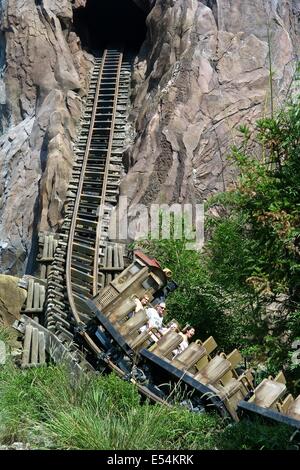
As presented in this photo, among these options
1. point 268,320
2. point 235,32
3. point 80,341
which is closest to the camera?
point 268,320

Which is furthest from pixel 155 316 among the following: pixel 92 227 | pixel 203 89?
pixel 203 89

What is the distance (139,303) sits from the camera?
882 cm

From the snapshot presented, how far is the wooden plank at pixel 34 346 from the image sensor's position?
9.20m

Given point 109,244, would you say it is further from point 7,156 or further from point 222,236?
point 7,156

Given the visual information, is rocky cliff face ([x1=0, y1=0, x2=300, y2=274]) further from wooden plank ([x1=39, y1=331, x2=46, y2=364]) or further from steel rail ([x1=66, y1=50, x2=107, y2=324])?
wooden plank ([x1=39, y1=331, x2=46, y2=364])

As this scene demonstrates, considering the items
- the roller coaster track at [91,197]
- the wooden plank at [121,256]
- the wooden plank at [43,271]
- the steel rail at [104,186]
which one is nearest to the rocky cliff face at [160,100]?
the roller coaster track at [91,197]

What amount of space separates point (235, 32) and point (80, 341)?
356 inches

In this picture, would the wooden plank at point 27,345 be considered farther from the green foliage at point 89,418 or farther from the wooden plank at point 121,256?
the wooden plank at point 121,256

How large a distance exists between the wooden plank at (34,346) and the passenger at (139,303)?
1.58 metres

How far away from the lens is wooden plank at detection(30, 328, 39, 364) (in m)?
9.20

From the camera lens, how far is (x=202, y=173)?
13578 millimetres

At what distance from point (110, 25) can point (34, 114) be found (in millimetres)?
5376

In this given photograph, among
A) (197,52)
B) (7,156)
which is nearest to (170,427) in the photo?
(197,52)

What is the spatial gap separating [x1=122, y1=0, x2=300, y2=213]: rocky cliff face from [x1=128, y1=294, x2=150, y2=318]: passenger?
15.5 ft
